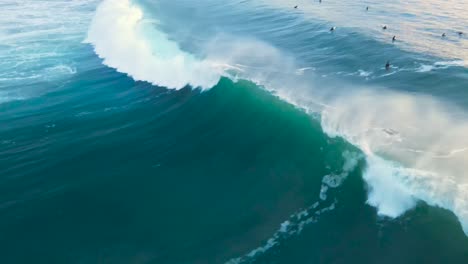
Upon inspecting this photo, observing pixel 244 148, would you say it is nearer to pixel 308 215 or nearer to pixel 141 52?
pixel 308 215

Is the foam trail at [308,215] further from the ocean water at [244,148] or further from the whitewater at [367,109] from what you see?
the whitewater at [367,109]

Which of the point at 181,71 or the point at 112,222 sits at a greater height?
the point at 181,71

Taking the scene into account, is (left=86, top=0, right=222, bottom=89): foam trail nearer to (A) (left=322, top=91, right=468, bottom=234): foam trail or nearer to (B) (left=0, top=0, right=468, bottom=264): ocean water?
(B) (left=0, top=0, right=468, bottom=264): ocean water

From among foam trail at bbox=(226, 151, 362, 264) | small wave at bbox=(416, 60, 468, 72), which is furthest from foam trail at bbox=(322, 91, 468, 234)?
small wave at bbox=(416, 60, 468, 72)

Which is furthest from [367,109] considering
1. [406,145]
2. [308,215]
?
[308,215]

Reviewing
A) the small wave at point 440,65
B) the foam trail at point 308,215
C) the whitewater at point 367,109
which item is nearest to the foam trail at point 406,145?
the whitewater at point 367,109

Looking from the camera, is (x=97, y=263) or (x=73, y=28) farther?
(x=73, y=28)

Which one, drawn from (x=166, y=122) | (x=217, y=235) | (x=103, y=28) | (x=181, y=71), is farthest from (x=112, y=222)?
(x=103, y=28)

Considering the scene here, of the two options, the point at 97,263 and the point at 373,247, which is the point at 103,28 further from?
the point at 373,247
